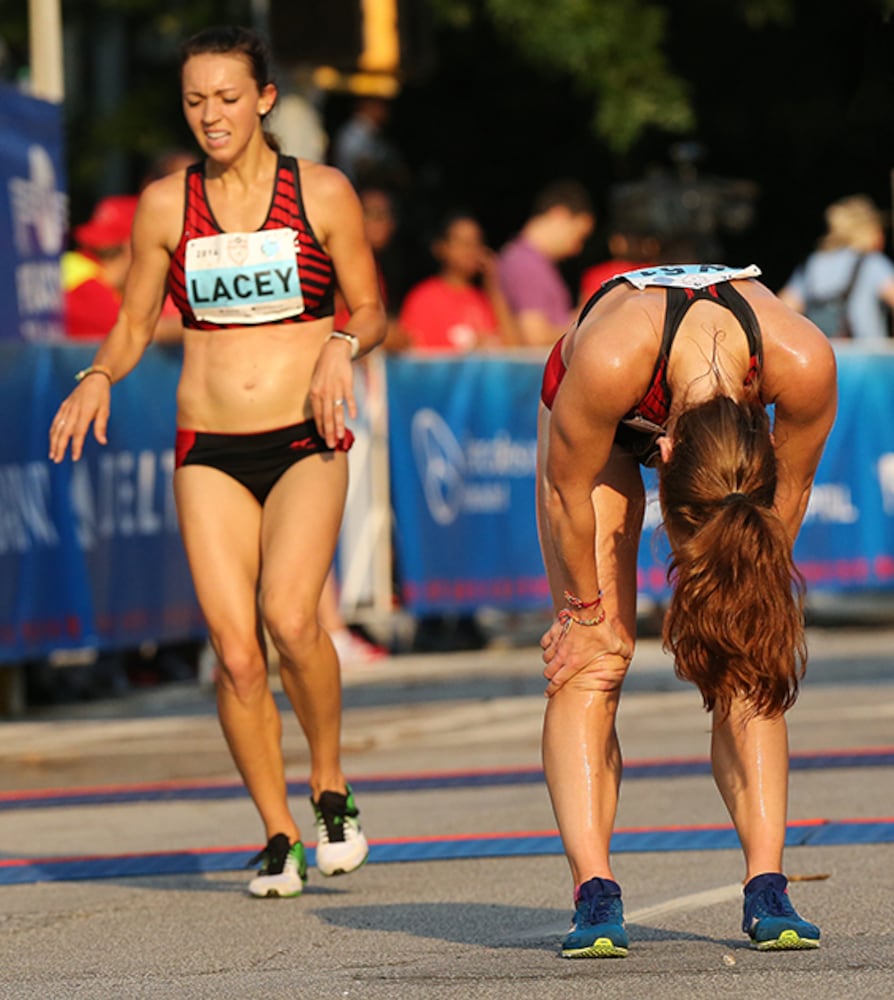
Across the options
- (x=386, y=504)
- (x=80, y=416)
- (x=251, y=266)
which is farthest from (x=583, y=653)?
(x=386, y=504)

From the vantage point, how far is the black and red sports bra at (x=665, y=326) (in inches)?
213

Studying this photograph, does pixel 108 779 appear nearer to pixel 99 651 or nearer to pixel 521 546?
pixel 99 651

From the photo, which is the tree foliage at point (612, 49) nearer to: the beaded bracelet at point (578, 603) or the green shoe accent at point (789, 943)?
the beaded bracelet at point (578, 603)

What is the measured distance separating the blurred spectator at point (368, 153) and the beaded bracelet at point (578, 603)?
9975 mm

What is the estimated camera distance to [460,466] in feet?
46.1

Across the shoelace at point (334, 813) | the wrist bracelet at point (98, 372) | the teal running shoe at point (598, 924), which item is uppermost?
the wrist bracelet at point (98, 372)

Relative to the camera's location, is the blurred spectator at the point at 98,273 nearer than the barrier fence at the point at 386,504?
No

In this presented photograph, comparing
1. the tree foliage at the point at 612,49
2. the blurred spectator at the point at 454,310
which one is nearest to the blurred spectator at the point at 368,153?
the blurred spectator at the point at 454,310

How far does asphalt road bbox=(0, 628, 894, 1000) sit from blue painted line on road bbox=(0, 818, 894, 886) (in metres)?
0.02

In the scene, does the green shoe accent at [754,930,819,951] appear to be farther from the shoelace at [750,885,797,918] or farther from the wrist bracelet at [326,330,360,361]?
the wrist bracelet at [326,330,360,361]

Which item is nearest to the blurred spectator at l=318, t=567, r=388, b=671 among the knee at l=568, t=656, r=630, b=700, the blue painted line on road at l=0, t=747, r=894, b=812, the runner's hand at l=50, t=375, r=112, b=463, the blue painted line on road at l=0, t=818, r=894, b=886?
the blue painted line on road at l=0, t=747, r=894, b=812

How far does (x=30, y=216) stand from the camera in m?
12.0

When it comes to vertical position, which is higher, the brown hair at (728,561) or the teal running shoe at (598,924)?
the brown hair at (728,561)

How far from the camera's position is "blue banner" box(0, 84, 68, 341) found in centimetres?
1170
